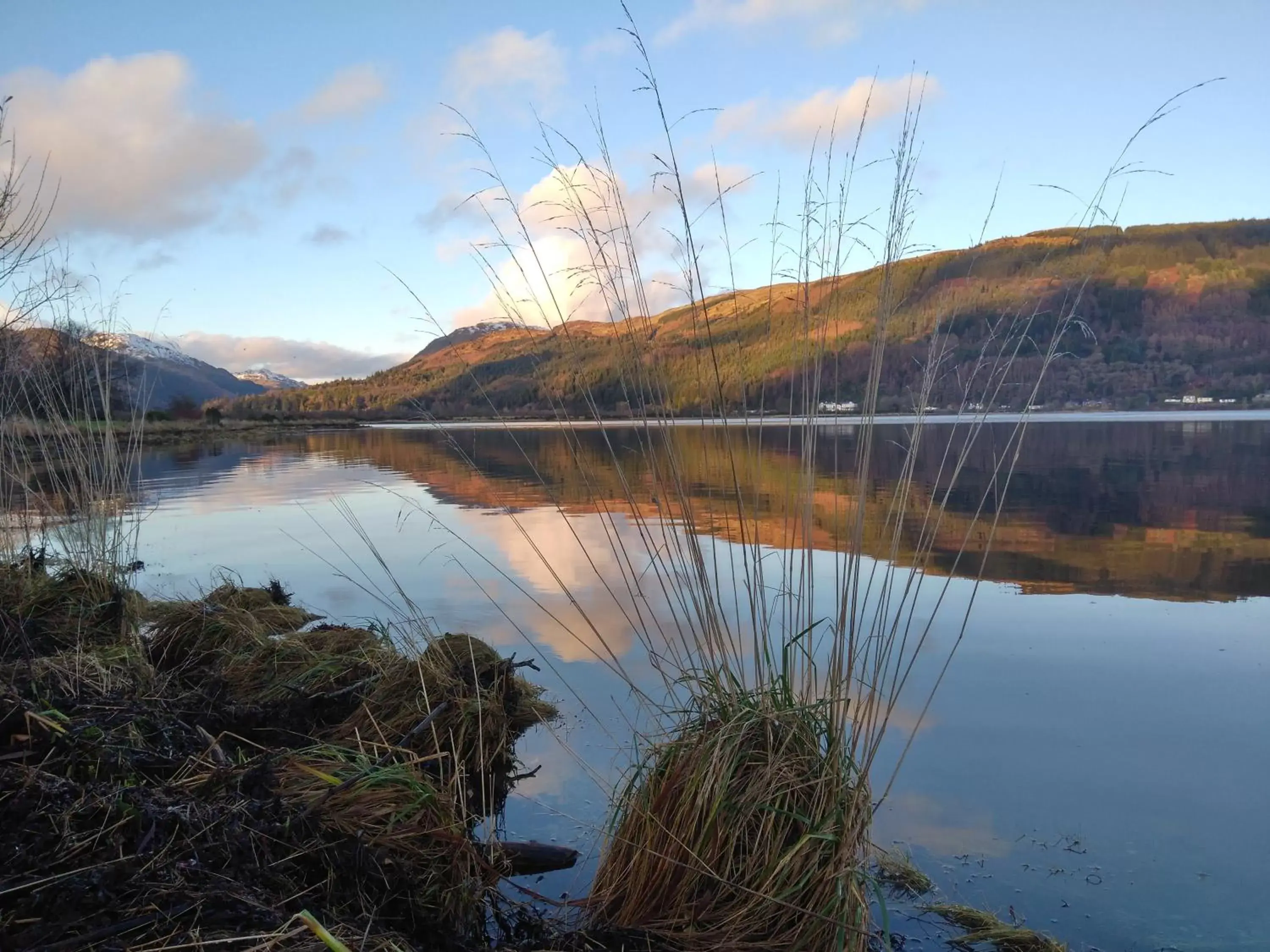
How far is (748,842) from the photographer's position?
217 centimetres

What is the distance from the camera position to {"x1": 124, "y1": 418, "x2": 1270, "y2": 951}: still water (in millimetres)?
2689

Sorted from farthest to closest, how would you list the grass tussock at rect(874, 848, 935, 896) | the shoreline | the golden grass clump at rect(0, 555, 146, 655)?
the shoreline → the golden grass clump at rect(0, 555, 146, 655) → the grass tussock at rect(874, 848, 935, 896)

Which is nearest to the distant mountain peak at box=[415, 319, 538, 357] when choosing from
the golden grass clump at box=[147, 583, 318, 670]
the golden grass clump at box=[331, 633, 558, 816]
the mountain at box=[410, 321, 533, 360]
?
the mountain at box=[410, 321, 533, 360]

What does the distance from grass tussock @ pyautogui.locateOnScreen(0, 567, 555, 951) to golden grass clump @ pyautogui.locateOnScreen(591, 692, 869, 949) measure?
0.49m

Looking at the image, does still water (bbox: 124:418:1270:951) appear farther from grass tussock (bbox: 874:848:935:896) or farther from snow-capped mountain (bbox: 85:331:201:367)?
snow-capped mountain (bbox: 85:331:201:367)

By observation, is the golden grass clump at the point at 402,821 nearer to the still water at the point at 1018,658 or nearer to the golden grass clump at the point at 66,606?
the still water at the point at 1018,658

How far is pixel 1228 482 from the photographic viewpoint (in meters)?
13.4

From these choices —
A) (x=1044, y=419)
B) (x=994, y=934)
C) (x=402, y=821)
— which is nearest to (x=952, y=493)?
(x=994, y=934)

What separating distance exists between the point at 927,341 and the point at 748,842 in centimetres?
240

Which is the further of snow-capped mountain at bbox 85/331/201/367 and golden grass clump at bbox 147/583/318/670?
snow-capped mountain at bbox 85/331/201/367

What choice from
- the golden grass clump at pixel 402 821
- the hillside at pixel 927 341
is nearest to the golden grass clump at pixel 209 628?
the hillside at pixel 927 341

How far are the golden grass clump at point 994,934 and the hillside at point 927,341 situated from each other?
4.88ft

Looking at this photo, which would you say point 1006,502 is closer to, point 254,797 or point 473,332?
point 473,332

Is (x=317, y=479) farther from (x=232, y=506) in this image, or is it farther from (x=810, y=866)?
(x=810, y=866)
